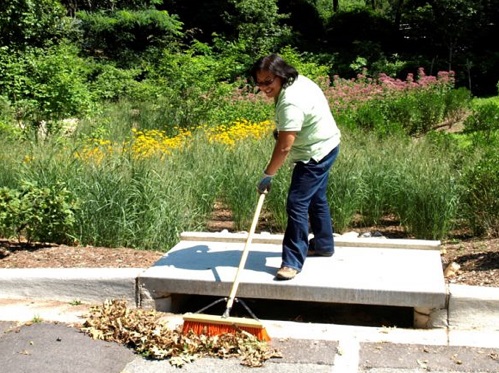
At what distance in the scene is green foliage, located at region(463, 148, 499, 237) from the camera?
7039 millimetres

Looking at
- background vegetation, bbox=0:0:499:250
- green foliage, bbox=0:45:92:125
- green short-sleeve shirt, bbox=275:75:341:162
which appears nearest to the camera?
green short-sleeve shirt, bbox=275:75:341:162

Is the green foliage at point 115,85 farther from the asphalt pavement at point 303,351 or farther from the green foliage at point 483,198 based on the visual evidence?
the asphalt pavement at point 303,351

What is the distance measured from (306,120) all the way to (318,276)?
1087 mm

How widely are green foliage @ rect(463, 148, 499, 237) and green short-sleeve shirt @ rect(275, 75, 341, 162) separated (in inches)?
82.9

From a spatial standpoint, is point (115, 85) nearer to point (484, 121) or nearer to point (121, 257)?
point (484, 121)

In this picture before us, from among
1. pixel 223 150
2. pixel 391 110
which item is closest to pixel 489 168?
pixel 223 150

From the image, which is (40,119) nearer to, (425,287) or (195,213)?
(195,213)

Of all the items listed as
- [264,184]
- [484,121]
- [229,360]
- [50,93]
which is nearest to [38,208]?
[264,184]

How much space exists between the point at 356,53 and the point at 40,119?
1500 centimetres

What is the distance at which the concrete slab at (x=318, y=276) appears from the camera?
202 inches

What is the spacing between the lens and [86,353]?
477 centimetres

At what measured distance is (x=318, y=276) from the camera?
543 centimetres

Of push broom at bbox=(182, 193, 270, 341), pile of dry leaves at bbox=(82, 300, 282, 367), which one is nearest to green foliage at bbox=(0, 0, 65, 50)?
pile of dry leaves at bbox=(82, 300, 282, 367)

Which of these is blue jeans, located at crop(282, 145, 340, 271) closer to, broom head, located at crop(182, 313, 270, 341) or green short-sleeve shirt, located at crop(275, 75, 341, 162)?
green short-sleeve shirt, located at crop(275, 75, 341, 162)
